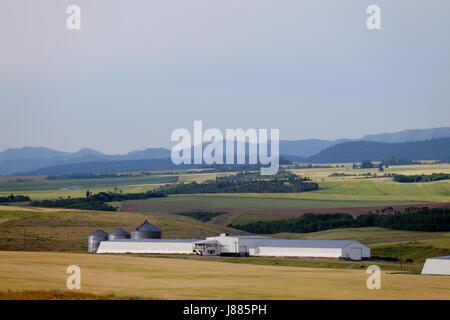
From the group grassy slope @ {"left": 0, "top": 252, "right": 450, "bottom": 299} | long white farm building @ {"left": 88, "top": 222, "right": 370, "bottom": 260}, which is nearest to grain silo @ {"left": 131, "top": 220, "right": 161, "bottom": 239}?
long white farm building @ {"left": 88, "top": 222, "right": 370, "bottom": 260}

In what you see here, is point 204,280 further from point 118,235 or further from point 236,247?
point 118,235

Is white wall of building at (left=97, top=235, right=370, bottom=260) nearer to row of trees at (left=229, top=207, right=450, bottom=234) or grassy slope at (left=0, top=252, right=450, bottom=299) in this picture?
grassy slope at (left=0, top=252, right=450, bottom=299)

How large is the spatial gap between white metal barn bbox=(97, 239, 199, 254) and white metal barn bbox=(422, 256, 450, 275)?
37972 mm

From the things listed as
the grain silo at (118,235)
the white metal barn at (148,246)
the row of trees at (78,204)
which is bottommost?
the white metal barn at (148,246)

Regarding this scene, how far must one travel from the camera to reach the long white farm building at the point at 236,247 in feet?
314

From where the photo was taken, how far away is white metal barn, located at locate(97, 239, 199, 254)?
106 m

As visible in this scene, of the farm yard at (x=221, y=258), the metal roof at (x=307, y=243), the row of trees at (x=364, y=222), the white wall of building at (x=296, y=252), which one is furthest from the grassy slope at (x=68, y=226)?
the white wall of building at (x=296, y=252)

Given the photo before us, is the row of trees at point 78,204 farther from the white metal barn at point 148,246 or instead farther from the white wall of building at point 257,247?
the white wall of building at point 257,247

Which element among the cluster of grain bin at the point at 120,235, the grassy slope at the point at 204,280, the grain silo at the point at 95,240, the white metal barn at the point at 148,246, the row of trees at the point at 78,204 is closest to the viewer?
the grassy slope at the point at 204,280

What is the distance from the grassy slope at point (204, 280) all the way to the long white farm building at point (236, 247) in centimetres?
1569

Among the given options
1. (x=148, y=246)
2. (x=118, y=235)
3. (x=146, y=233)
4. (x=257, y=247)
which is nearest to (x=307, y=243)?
(x=257, y=247)
